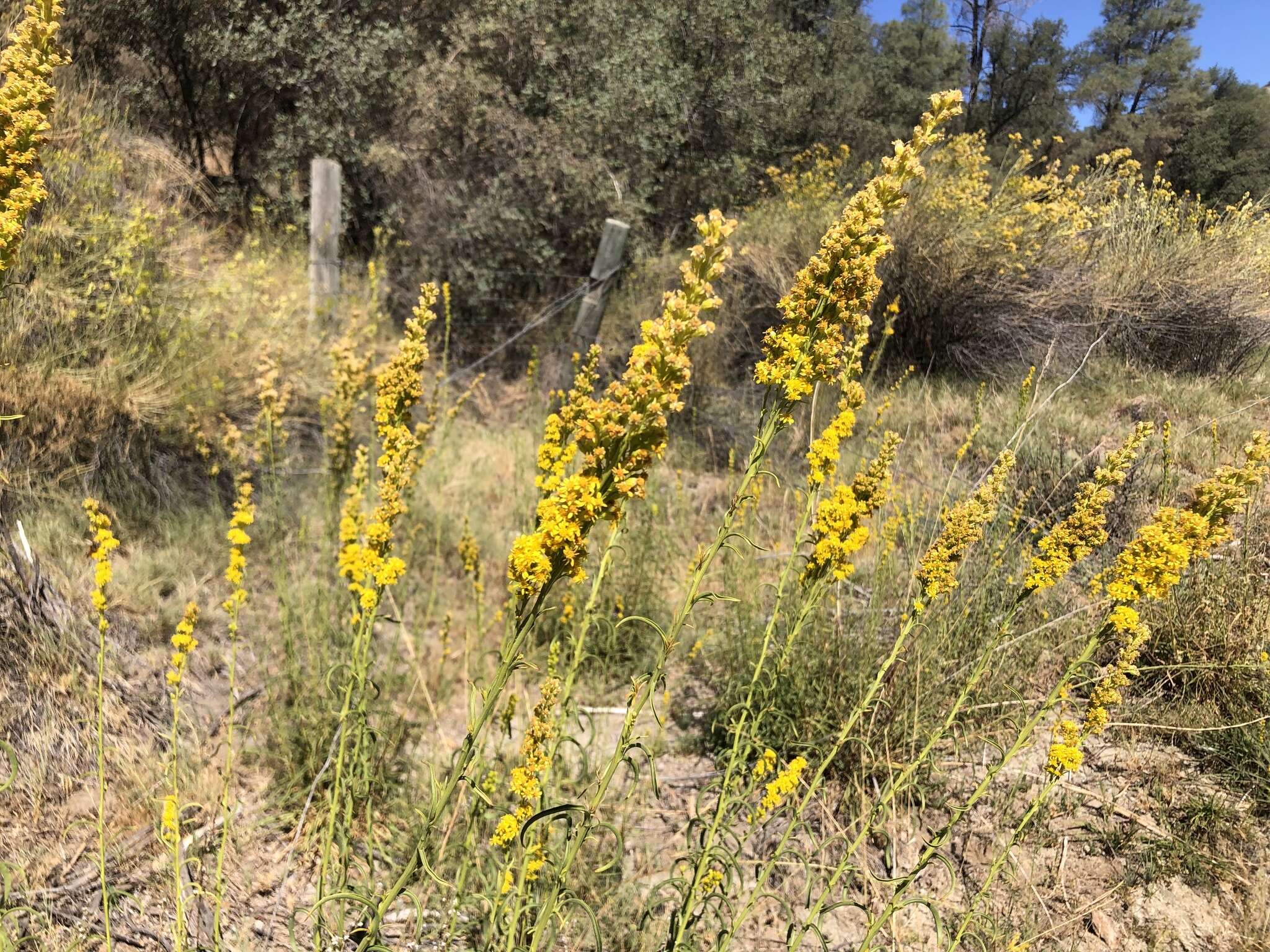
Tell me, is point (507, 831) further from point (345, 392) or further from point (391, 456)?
point (345, 392)

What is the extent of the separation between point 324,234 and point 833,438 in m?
5.97

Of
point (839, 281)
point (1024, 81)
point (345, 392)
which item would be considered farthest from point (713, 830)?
point (1024, 81)

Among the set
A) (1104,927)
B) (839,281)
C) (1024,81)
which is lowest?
(1104,927)

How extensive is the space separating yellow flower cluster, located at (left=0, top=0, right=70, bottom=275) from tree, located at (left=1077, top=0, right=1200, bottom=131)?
30.8 ft

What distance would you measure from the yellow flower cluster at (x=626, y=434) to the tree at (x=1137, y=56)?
29.2 ft

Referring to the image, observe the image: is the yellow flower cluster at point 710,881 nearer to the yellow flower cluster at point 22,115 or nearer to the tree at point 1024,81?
the yellow flower cluster at point 22,115

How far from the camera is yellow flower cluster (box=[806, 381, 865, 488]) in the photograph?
1582mm

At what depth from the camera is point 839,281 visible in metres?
1.33

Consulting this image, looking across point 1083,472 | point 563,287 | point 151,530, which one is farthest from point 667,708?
point 563,287

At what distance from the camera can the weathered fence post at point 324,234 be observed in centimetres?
601

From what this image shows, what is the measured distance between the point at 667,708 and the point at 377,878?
1366 mm

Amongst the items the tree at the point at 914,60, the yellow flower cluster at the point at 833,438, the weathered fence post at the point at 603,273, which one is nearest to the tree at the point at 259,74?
the weathered fence post at the point at 603,273

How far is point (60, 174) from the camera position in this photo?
157 inches

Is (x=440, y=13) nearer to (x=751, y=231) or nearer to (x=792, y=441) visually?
(x=751, y=231)
